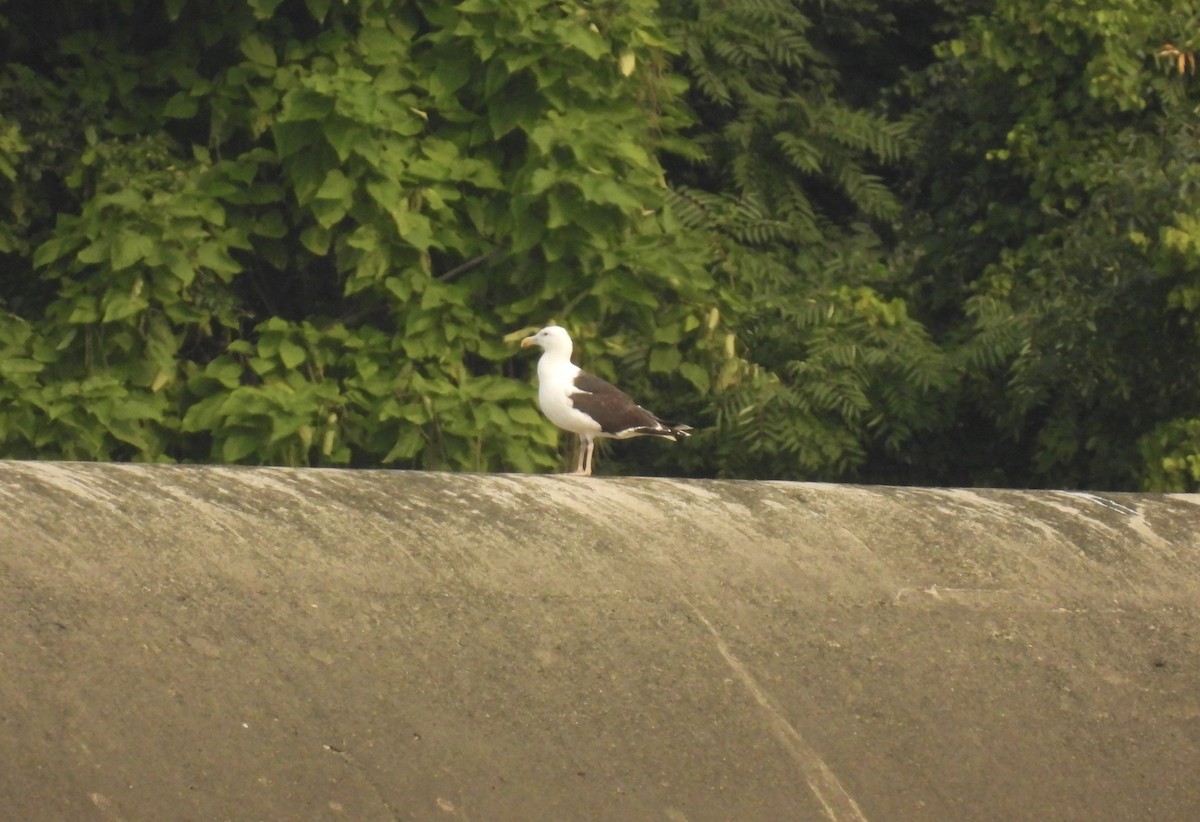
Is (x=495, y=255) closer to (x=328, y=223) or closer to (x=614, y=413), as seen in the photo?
(x=328, y=223)

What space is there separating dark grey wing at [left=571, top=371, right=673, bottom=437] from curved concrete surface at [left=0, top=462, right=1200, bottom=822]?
5.27ft

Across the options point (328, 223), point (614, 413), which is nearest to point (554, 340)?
point (614, 413)

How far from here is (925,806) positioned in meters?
3.57

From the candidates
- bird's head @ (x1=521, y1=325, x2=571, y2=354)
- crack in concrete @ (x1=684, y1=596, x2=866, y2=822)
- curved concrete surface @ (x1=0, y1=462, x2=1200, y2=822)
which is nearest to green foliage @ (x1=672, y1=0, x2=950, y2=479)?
bird's head @ (x1=521, y1=325, x2=571, y2=354)

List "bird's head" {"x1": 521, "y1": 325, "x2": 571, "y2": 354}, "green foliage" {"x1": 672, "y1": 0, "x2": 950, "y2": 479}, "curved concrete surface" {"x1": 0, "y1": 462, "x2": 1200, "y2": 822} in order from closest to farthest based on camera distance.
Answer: "curved concrete surface" {"x1": 0, "y1": 462, "x2": 1200, "y2": 822} → "bird's head" {"x1": 521, "y1": 325, "x2": 571, "y2": 354} → "green foliage" {"x1": 672, "y1": 0, "x2": 950, "y2": 479}

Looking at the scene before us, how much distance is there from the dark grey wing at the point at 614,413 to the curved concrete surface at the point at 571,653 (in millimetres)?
1608

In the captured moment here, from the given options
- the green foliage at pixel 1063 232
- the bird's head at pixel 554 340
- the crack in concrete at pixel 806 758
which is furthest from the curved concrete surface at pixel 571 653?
the green foliage at pixel 1063 232

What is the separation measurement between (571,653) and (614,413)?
243 cm

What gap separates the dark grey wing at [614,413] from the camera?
596 cm

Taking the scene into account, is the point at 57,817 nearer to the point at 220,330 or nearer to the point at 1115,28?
the point at 220,330

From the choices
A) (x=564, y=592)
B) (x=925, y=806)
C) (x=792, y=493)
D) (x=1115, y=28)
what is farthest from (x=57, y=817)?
(x=1115, y=28)

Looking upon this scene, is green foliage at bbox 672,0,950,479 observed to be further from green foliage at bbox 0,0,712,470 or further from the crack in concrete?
the crack in concrete

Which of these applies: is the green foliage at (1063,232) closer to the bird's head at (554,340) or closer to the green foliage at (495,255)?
the green foliage at (495,255)

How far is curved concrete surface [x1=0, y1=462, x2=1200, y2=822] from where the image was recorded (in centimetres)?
317
